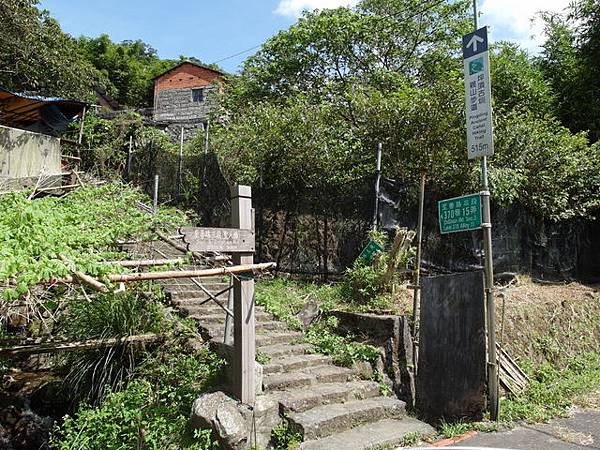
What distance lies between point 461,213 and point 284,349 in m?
2.83

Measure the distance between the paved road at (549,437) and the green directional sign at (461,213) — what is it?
211 cm

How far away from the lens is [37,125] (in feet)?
53.6

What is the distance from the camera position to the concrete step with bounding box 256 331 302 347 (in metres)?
6.42

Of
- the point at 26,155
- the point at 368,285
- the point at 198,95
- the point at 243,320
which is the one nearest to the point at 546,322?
the point at 368,285

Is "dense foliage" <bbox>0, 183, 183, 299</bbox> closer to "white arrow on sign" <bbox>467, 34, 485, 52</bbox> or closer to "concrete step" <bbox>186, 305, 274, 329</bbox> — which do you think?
"concrete step" <bbox>186, 305, 274, 329</bbox>

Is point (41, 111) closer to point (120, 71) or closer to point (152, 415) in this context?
point (152, 415)

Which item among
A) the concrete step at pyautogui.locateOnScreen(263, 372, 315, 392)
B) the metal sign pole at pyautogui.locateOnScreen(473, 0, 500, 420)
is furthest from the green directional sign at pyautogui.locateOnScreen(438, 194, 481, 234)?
the concrete step at pyautogui.locateOnScreen(263, 372, 315, 392)

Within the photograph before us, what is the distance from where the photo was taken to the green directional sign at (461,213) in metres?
5.27

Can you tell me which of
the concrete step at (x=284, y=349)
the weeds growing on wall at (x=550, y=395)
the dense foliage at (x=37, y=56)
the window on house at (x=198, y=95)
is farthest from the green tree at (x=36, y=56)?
the weeds growing on wall at (x=550, y=395)

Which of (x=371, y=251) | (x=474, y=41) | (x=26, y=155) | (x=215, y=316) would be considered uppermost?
(x=26, y=155)

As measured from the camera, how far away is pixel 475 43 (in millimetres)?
5324

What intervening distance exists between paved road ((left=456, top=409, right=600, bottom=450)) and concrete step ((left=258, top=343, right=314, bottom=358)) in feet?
7.99

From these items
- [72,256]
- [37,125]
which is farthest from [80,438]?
[37,125]

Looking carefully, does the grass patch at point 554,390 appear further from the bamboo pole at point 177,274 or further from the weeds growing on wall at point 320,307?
the bamboo pole at point 177,274
